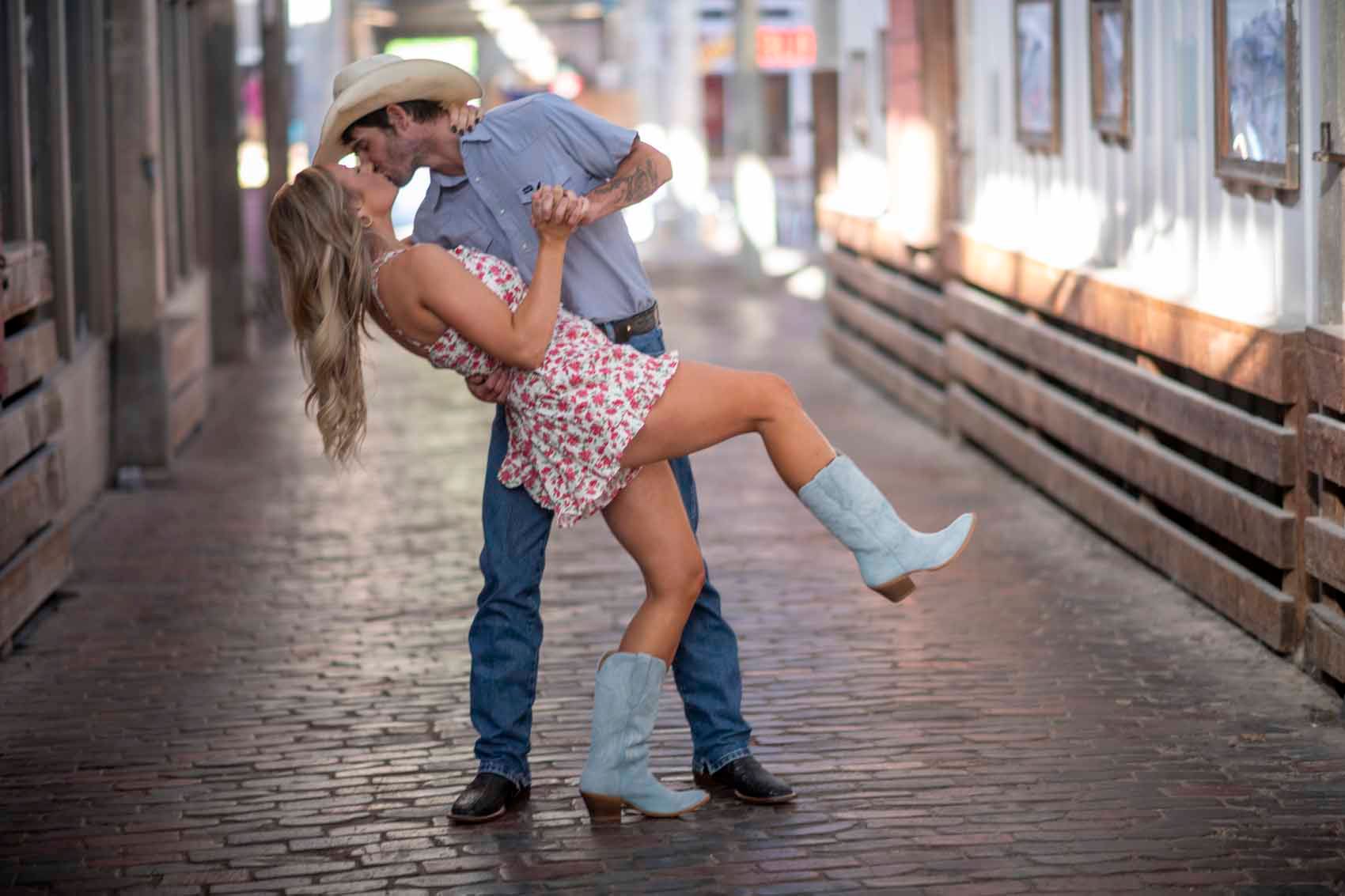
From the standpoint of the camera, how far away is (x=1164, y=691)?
582 cm

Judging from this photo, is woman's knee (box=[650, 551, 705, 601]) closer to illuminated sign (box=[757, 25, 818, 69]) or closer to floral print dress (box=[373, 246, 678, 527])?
floral print dress (box=[373, 246, 678, 527])

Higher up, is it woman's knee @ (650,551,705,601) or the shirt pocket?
the shirt pocket

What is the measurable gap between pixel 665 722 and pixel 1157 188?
10.3 ft

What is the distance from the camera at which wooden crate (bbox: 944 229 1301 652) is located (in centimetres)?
605

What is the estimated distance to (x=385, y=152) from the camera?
4555 millimetres

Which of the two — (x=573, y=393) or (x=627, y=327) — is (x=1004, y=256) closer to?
(x=627, y=327)

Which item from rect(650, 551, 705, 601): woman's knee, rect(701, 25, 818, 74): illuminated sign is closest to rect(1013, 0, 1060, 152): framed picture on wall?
rect(650, 551, 705, 601): woman's knee

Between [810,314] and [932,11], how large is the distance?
25.2 ft

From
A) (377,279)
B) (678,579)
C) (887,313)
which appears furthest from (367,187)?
(887,313)

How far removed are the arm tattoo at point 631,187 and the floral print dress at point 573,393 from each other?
271 millimetres

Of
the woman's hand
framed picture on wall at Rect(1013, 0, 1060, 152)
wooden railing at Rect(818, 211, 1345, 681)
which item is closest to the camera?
the woman's hand

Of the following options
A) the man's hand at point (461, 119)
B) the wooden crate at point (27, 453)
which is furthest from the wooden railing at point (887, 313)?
the man's hand at point (461, 119)

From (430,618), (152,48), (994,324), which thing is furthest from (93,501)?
(994,324)

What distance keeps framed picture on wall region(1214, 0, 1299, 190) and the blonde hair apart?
9.31 feet
